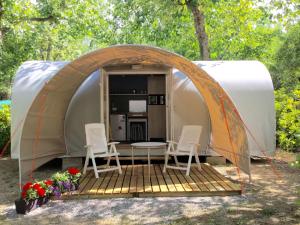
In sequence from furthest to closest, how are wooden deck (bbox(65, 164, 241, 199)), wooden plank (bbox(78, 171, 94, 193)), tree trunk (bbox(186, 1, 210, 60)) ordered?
tree trunk (bbox(186, 1, 210, 60)) < wooden plank (bbox(78, 171, 94, 193)) < wooden deck (bbox(65, 164, 241, 199))

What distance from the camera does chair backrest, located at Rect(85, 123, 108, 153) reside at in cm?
661


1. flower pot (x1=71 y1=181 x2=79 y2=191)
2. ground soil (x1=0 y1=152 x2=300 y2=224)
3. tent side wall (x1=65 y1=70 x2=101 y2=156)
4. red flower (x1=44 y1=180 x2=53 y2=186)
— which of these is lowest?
ground soil (x1=0 y1=152 x2=300 y2=224)

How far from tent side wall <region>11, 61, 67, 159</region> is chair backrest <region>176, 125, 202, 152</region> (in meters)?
2.94

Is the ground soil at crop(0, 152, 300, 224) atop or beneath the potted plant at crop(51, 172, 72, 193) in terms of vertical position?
beneath

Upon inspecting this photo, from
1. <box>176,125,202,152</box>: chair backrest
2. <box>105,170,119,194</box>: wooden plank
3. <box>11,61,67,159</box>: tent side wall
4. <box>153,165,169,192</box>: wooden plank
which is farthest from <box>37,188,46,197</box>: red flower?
<box>11,61,67,159</box>: tent side wall

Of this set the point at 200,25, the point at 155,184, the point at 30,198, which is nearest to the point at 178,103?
the point at 155,184

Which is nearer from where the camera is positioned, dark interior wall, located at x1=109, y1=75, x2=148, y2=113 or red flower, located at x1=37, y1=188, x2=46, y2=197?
red flower, located at x1=37, y1=188, x2=46, y2=197

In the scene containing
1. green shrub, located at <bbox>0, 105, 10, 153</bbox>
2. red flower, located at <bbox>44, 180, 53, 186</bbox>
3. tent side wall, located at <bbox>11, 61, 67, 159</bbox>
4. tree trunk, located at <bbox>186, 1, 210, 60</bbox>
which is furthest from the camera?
tree trunk, located at <bbox>186, 1, 210, 60</bbox>

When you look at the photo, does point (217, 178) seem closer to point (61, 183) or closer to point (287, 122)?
point (61, 183)

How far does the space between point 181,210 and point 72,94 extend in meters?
4.20

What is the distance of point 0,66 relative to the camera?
15938 mm

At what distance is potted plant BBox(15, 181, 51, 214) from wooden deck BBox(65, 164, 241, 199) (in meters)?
0.44

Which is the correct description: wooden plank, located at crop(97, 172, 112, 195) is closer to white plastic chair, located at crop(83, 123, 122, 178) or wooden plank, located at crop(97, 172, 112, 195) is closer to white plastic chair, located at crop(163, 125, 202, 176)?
white plastic chair, located at crop(83, 123, 122, 178)

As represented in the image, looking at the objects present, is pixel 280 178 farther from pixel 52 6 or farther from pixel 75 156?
pixel 52 6
